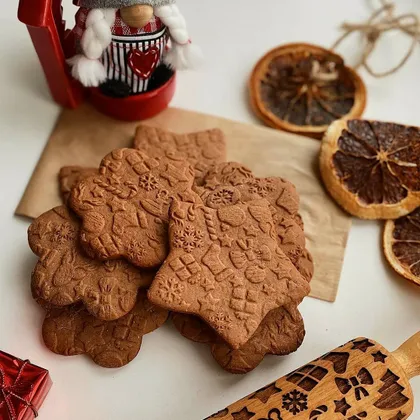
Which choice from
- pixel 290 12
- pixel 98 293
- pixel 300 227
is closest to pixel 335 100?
pixel 290 12

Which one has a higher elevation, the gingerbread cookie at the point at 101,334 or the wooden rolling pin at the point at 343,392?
the wooden rolling pin at the point at 343,392

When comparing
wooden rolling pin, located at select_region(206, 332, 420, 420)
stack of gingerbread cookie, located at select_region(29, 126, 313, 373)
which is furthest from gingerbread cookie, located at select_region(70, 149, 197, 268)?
wooden rolling pin, located at select_region(206, 332, 420, 420)

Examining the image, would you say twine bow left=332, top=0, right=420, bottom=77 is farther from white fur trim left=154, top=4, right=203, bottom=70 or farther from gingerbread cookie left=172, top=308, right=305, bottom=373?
gingerbread cookie left=172, top=308, right=305, bottom=373

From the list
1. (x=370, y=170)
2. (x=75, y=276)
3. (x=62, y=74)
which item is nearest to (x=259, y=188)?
(x=370, y=170)

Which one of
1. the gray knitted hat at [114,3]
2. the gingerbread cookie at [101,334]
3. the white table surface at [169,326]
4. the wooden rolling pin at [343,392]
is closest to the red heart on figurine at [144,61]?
the gray knitted hat at [114,3]

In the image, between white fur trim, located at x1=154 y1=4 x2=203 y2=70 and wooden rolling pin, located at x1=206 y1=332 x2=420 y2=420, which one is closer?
wooden rolling pin, located at x1=206 y1=332 x2=420 y2=420

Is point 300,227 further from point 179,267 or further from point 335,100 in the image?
point 335,100

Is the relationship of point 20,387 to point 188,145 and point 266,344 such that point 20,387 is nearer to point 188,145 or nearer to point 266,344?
point 266,344

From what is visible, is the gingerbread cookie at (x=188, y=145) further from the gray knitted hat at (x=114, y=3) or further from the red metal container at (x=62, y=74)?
the gray knitted hat at (x=114, y=3)
